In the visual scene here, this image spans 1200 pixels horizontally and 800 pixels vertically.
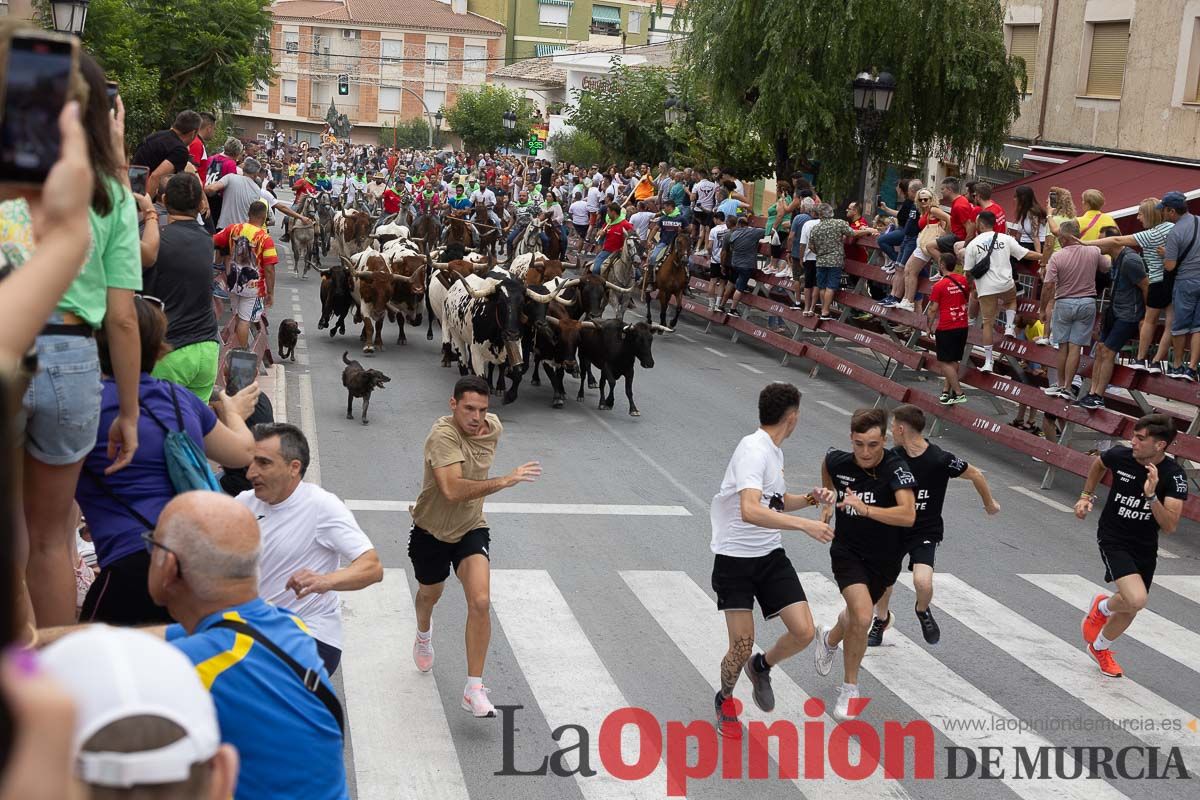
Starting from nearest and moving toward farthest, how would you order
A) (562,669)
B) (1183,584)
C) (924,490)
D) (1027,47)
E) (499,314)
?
(562,669) < (924,490) < (1183,584) < (499,314) < (1027,47)

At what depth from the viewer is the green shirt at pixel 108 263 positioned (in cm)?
482

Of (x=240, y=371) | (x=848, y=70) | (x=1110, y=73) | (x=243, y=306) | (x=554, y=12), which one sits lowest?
(x=243, y=306)

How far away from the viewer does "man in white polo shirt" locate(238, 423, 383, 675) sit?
6457 mm

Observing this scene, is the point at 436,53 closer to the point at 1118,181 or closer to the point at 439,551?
the point at 1118,181

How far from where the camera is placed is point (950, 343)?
57.6 ft

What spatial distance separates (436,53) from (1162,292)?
91.9 m

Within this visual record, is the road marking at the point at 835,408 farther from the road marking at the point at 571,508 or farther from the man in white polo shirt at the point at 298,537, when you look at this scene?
the man in white polo shirt at the point at 298,537

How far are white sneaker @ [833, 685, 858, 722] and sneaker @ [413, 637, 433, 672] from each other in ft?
8.24

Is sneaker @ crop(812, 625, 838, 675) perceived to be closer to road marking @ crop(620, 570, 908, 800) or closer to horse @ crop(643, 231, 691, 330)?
road marking @ crop(620, 570, 908, 800)

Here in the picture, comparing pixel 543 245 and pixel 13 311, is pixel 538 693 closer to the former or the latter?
pixel 13 311

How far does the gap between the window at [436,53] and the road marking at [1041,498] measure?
9211 centimetres

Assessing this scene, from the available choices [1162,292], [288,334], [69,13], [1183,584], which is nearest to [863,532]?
[1183,584]

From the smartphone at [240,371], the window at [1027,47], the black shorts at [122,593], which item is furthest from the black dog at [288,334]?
the window at [1027,47]

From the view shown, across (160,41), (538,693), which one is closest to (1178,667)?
(538,693)
